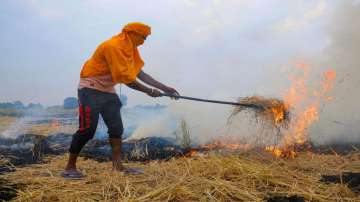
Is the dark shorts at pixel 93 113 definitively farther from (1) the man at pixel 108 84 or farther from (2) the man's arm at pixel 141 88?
(2) the man's arm at pixel 141 88

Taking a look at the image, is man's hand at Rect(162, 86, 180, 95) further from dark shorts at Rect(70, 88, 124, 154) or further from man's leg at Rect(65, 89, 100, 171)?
man's leg at Rect(65, 89, 100, 171)

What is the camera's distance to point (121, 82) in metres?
5.55

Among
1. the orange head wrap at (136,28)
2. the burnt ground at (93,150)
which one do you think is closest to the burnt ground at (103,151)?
the burnt ground at (93,150)

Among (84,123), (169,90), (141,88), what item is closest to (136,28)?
(141,88)

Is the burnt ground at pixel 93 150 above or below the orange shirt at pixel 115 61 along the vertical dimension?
below

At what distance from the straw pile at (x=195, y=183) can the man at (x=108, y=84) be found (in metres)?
0.44

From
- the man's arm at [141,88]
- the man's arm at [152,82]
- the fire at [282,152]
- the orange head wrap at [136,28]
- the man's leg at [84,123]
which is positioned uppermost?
the orange head wrap at [136,28]

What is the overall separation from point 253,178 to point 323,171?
1381mm

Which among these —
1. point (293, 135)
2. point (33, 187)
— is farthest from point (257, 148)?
point (33, 187)

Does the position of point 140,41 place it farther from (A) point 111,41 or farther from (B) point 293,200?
(B) point 293,200

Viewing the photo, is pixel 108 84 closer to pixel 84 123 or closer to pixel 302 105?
pixel 84 123

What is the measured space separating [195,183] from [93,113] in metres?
1.78

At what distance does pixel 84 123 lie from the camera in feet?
18.2

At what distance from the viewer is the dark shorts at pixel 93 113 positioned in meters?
5.55
